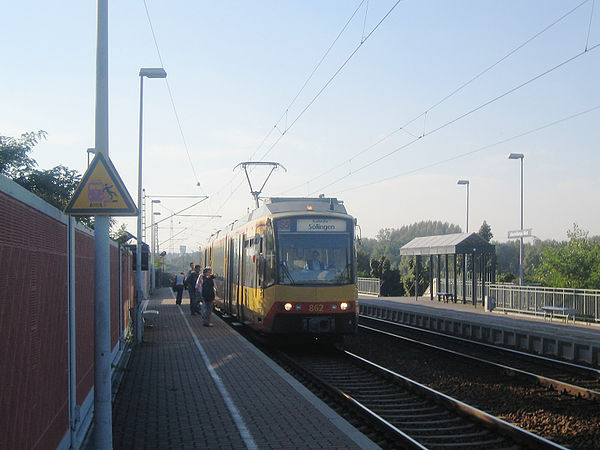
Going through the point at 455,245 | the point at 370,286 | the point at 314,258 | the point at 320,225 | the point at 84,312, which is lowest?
the point at 370,286

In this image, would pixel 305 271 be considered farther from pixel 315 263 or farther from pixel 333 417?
pixel 333 417

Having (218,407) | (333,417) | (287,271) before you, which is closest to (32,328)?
(333,417)

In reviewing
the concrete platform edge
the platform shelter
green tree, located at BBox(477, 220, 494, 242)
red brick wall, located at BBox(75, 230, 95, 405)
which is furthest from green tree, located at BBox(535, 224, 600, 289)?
green tree, located at BBox(477, 220, 494, 242)

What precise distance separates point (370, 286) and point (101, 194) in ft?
134

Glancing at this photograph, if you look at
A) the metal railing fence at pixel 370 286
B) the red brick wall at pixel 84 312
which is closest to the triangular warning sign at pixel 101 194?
the red brick wall at pixel 84 312

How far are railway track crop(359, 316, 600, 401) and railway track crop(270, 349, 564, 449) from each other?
234 cm

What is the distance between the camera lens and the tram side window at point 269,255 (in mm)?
15623

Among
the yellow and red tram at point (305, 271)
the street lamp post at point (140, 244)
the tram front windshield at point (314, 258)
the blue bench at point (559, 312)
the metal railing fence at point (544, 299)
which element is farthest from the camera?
the blue bench at point (559, 312)

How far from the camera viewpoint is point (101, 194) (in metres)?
6.62

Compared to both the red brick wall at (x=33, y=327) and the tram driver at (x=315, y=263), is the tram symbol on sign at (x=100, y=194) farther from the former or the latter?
the tram driver at (x=315, y=263)

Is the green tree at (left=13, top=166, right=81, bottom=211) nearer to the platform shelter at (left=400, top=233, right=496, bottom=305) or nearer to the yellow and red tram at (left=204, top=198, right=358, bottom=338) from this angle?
the yellow and red tram at (left=204, top=198, right=358, bottom=338)

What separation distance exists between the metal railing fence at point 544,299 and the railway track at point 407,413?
41.6ft

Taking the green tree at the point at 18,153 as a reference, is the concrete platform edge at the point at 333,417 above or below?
below

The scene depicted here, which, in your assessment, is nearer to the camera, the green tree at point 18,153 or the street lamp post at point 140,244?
the street lamp post at point 140,244
